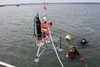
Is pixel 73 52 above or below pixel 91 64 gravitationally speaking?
above

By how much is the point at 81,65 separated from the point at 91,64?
3.64ft

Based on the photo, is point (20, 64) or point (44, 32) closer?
point (20, 64)

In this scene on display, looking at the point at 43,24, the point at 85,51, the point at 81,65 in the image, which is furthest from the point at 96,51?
the point at 43,24

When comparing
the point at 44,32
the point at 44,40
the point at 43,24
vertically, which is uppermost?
the point at 43,24

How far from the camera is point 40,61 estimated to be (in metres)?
9.58

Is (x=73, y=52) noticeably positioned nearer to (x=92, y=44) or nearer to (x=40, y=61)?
(x=40, y=61)

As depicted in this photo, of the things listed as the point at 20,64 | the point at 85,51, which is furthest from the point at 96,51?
the point at 20,64

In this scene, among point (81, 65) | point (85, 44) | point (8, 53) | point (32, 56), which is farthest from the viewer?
point (85, 44)

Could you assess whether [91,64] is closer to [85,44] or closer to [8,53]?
[85,44]

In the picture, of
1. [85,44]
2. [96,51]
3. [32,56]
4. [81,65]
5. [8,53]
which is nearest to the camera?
[81,65]

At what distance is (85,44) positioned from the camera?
13.2m

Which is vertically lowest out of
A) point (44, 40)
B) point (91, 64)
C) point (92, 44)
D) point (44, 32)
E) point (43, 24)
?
point (91, 64)

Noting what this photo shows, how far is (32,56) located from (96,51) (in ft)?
25.0

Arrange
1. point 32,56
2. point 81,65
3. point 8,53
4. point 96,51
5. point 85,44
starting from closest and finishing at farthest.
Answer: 1. point 81,65
2. point 32,56
3. point 8,53
4. point 96,51
5. point 85,44
